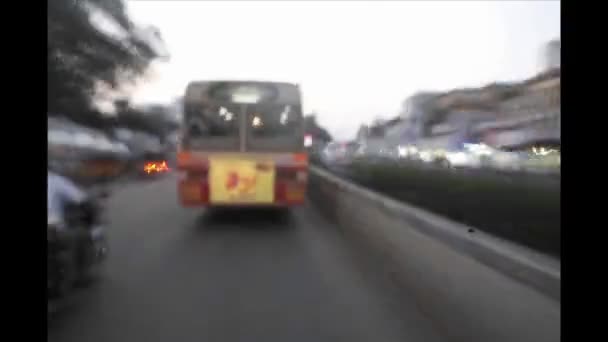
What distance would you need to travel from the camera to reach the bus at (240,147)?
11.0 m

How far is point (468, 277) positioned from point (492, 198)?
5.64 meters

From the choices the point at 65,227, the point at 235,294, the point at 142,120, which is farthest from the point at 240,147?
the point at 65,227

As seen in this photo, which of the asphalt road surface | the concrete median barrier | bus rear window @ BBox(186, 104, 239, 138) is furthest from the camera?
bus rear window @ BBox(186, 104, 239, 138)

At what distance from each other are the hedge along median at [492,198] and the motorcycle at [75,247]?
4.25 m

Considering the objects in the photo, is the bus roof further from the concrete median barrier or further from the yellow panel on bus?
the concrete median barrier

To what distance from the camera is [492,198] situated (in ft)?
39.4

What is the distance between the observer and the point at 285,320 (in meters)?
5.27

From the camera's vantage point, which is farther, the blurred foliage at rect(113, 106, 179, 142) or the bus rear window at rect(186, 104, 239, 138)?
the bus rear window at rect(186, 104, 239, 138)

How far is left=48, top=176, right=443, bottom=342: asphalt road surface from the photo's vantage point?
16.2 ft

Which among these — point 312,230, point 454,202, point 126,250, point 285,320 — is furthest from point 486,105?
point 285,320

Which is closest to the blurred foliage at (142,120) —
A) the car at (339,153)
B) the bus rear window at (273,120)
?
the bus rear window at (273,120)

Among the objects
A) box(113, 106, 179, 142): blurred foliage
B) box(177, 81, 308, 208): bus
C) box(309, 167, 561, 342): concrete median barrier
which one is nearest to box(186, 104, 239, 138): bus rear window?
box(177, 81, 308, 208): bus

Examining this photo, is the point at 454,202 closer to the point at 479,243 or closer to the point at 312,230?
the point at 312,230
